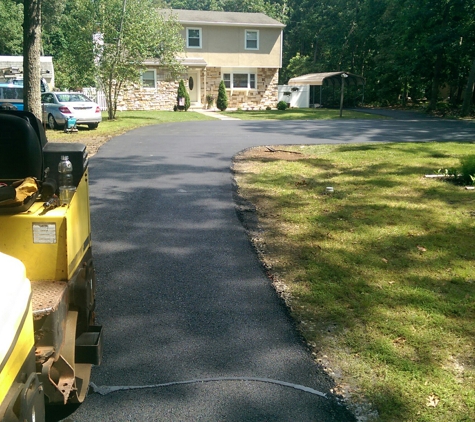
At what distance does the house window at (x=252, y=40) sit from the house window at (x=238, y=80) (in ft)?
6.06

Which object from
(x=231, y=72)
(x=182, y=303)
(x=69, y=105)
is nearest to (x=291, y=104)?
(x=231, y=72)

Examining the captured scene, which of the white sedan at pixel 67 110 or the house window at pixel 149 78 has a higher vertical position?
the house window at pixel 149 78

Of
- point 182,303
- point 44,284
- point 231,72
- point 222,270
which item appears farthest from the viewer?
point 231,72

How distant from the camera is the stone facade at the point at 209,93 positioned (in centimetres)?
3641

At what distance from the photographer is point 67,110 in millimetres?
20266

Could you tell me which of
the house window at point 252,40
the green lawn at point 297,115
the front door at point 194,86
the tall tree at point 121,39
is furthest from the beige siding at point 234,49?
the tall tree at point 121,39

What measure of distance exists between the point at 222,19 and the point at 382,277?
117ft

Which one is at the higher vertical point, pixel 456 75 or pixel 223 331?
pixel 456 75

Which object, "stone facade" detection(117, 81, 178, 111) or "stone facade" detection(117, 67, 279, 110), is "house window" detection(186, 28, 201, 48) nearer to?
"stone facade" detection(117, 67, 279, 110)

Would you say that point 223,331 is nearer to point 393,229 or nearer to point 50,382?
point 50,382

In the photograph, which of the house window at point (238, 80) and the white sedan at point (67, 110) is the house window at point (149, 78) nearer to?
the house window at point (238, 80)

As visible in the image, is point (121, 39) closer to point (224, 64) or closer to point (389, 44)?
point (224, 64)

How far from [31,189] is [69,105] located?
18326mm

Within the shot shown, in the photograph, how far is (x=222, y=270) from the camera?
590 centimetres
